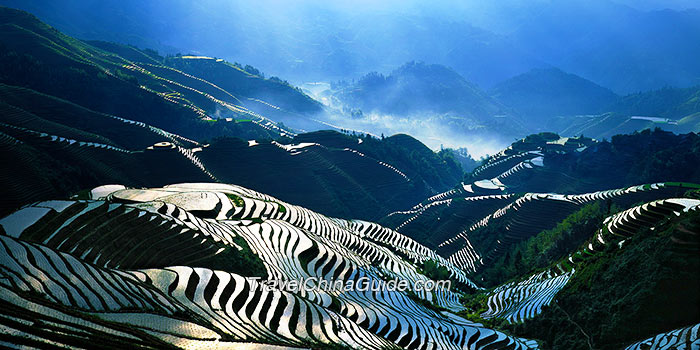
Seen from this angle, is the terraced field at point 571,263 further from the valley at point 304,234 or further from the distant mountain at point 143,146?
the distant mountain at point 143,146

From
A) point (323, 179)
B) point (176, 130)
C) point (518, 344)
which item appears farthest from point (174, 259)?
point (176, 130)

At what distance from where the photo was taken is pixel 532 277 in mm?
28234

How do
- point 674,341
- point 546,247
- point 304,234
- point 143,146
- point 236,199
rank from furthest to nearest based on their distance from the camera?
point 143,146 < point 546,247 < point 236,199 < point 304,234 < point 674,341

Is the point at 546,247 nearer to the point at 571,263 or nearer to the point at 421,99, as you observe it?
the point at 571,263

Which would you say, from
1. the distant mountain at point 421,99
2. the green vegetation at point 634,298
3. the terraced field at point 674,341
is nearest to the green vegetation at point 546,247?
the green vegetation at point 634,298

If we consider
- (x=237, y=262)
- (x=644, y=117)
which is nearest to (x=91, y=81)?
(x=237, y=262)

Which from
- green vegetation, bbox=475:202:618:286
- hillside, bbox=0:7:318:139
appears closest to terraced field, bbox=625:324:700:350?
green vegetation, bbox=475:202:618:286

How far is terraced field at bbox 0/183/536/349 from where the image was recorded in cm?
975

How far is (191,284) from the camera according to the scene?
13758 millimetres

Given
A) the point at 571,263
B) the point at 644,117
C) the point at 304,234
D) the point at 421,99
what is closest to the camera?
the point at 304,234

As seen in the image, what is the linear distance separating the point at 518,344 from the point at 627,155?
51.3 metres

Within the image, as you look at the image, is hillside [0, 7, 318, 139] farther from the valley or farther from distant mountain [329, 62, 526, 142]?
distant mountain [329, 62, 526, 142]

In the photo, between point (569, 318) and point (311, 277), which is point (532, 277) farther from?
point (311, 277)

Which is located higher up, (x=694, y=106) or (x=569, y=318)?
(x=694, y=106)
